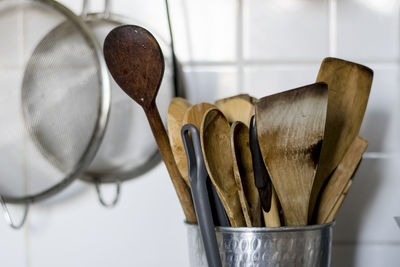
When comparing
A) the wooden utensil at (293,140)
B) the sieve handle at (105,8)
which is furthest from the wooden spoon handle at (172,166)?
the sieve handle at (105,8)

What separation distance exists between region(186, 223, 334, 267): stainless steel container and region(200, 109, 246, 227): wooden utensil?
24mm

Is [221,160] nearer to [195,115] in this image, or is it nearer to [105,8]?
[195,115]

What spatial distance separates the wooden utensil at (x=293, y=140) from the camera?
0.54 m

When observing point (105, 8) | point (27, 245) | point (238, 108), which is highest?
point (105, 8)

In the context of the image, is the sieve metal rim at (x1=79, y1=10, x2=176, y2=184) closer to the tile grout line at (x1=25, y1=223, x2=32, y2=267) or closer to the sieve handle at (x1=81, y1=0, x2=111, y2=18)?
the sieve handle at (x1=81, y1=0, x2=111, y2=18)

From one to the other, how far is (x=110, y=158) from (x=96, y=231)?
0.11 metres

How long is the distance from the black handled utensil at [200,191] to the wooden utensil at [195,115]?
3 centimetres

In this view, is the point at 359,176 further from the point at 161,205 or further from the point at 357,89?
the point at 161,205

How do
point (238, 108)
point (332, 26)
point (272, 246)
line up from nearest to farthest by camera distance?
point (272, 246) < point (238, 108) < point (332, 26)

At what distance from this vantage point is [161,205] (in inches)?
30.7

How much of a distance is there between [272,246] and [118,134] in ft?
1.09

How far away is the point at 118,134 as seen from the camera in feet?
2.55

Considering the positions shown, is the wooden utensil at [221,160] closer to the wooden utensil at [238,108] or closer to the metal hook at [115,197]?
the wooden utensil at [238,108]

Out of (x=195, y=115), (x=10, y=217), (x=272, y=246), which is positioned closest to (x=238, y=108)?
(x=195, y=115)
